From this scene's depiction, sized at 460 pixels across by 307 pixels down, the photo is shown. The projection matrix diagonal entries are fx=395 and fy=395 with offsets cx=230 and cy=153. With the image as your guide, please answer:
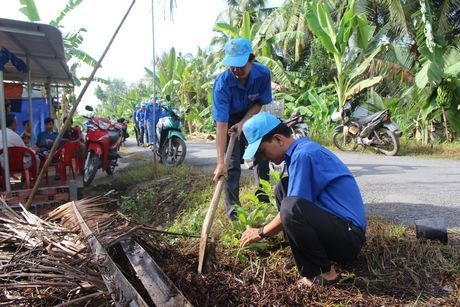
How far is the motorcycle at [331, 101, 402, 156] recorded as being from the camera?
8258 millimetres

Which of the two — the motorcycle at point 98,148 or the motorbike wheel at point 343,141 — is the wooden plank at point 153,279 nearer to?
the motorcycle at point 98,148

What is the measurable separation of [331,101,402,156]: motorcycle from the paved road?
→ 1.17 metres

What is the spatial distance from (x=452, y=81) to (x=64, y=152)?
302 inches

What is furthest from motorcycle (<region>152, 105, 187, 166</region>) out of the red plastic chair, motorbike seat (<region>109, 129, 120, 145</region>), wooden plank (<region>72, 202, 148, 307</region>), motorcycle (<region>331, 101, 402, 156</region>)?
wooden plank (<region>72, 202, 148, 307</region>)

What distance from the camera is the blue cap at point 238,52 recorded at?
314cm

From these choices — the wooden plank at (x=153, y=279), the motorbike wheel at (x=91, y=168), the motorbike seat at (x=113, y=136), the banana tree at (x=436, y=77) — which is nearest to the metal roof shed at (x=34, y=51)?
the motorbike seat at (x=113, y=136)

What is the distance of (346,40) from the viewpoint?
9844 mm

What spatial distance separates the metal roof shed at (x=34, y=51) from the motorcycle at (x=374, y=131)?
6129mm

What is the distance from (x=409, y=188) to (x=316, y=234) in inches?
116

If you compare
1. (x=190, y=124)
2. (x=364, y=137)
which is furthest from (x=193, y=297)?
(x=190, y=124)

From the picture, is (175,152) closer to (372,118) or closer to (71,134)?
(71,134)

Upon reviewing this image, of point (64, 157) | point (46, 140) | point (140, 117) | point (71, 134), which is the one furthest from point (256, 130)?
point (140, 117)

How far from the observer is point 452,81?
27.1ft

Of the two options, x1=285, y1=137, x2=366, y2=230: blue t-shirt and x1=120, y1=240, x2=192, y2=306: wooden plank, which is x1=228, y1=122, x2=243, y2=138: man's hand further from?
x1=120, y1=240, x2=192, y2=306: wooden plank
